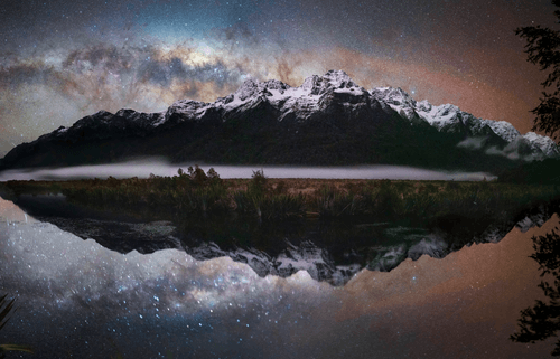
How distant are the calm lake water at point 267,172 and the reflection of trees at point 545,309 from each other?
7.72 feet

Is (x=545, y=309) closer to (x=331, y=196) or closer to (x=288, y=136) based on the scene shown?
(x=331, y=196)

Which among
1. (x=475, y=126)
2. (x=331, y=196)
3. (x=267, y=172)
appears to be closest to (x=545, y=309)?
(x=475, y=126)

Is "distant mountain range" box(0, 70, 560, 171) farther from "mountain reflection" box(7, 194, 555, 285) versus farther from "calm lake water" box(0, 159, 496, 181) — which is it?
"mountain reflection" box(7, 194, 555, 285)

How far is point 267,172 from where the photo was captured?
300 inches

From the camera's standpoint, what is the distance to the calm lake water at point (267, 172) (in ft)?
24.8

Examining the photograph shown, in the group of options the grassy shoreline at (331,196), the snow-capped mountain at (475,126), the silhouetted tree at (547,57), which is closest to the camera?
the silhouetted tree at (547,57)

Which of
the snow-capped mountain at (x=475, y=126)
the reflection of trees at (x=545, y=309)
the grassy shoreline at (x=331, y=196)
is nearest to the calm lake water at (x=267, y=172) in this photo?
the grassy shoreline at (x=331, y=196)

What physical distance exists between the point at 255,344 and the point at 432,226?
4.81 meters

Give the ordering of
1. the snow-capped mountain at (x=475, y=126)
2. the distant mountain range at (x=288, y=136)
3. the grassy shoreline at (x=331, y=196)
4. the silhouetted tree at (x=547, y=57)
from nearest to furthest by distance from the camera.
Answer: the silhouetted tree at (x=547, y=57) < the snow-capped mountain at (x=475, y=126) < the grassy shoreline at (x=331, y=196) < the distant mountain range at (x=288, y=136)

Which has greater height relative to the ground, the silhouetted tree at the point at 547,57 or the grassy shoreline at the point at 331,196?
the silhouetted tree at the point at 547,57

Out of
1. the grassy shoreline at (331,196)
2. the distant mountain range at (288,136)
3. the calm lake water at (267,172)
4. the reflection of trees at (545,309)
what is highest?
the distant mountain range at (288,136)

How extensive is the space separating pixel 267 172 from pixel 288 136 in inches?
43.7

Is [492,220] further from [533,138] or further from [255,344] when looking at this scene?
[255,344]

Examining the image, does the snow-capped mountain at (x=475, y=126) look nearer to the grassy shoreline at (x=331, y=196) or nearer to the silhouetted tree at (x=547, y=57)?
the grassy shoreline at (x=331, y=196)
